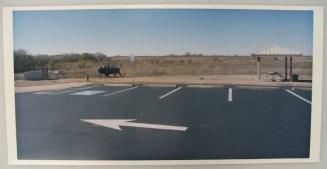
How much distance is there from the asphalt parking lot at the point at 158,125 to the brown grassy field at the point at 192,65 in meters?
0.19

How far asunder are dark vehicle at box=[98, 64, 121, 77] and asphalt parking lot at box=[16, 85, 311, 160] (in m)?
0.16

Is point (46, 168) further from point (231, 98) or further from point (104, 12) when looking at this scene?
point (231, 98)

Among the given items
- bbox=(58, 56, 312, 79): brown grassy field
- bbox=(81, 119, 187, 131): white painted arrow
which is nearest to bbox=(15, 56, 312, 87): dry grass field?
bbox=(58, 56, 312, 79): brown grassy field

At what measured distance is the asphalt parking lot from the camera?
3035mm

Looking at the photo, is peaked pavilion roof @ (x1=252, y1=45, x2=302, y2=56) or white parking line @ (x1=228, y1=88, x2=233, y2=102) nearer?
peaked pavilion roof @ (x1=252, y1=45, x2=302, y2=56)

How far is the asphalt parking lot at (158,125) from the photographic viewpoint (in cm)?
304

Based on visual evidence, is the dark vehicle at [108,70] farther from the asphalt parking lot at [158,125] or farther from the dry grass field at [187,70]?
→ the asphalt parking lot at [158,125]

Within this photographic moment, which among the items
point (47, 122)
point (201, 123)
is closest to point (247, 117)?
point (201, 123)

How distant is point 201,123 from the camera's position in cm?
306

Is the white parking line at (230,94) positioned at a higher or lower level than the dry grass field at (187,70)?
lower

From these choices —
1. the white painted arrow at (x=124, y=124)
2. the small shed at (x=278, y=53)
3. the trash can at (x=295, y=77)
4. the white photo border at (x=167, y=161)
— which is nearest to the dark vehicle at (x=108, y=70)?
the white painted arrow at (x=124, y=124)

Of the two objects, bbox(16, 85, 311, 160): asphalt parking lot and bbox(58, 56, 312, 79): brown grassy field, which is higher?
bbox(58, 56, 312, 79): brown grassy field

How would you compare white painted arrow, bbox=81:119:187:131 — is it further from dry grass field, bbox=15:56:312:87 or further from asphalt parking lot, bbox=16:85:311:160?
dry grass field, bbox=15:56:312:87

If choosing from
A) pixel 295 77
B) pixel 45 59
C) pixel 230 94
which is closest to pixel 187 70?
pixel 230 94
